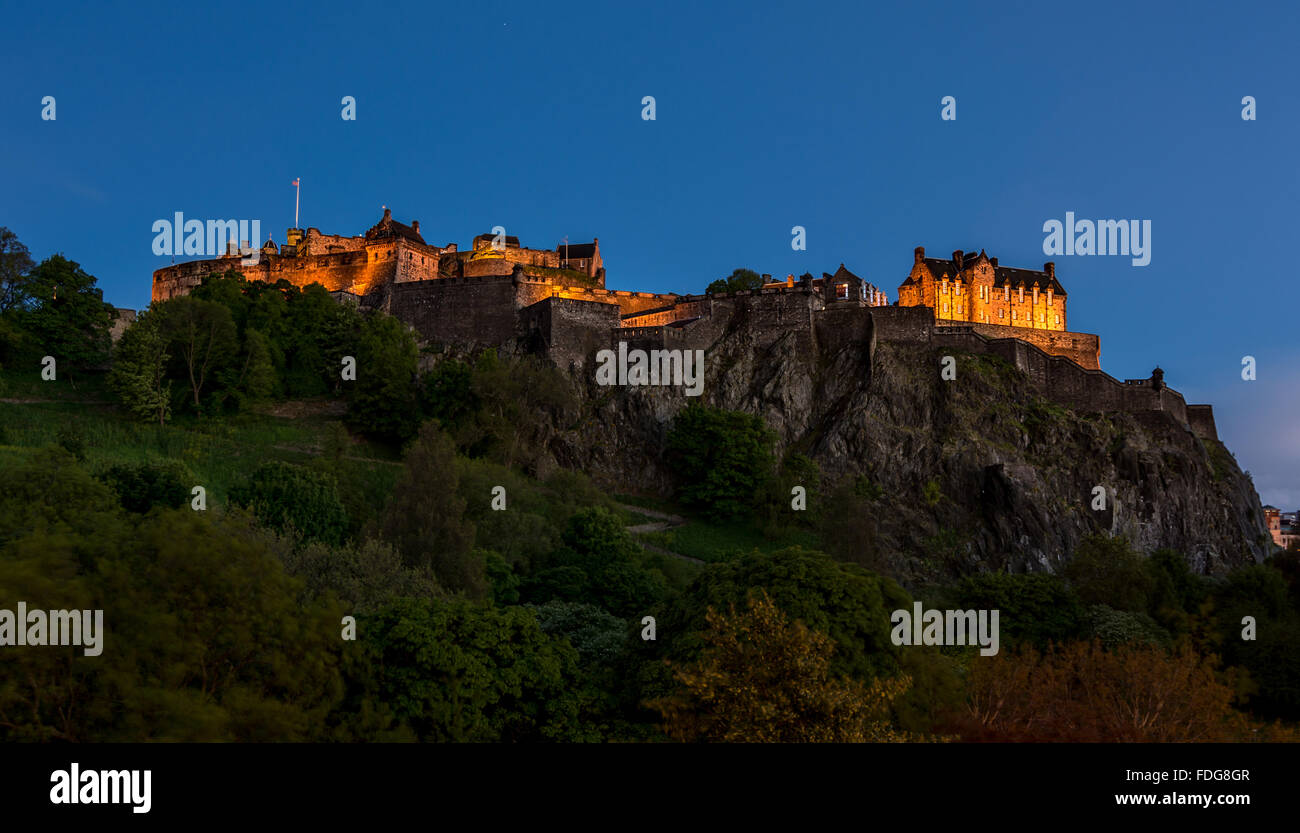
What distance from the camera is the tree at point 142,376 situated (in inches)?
2119

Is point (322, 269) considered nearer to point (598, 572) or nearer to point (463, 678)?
point (598, 572)

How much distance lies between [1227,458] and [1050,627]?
146 ft

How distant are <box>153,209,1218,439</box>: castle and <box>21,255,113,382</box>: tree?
1160cm

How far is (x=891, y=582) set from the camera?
81.5 ft

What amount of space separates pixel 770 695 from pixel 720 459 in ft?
143

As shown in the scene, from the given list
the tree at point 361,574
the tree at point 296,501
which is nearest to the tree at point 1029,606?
the tree at point 361,574

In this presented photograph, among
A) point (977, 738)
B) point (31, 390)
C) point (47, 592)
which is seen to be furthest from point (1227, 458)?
point (31, 390)

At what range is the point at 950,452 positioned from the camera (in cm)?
6031

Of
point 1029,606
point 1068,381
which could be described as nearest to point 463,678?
point 1029,606

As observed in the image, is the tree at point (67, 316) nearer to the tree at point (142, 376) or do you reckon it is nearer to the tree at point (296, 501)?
the tree at point (142, 376)

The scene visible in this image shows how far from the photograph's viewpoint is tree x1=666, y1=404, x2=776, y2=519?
58719 millimetres

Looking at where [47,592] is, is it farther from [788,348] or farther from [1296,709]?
[788,348]

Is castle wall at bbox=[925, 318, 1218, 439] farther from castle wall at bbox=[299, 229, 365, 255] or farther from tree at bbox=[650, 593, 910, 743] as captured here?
tree at bbox=[650, 593, 910, 743]

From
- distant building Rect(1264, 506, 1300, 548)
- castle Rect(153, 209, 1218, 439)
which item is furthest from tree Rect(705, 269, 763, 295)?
distant building Rect(1264, 506, 1300, 548)
